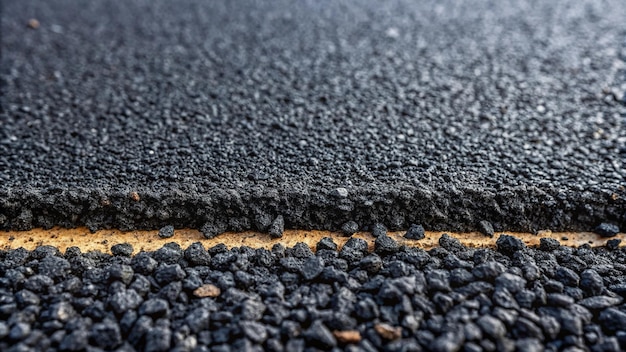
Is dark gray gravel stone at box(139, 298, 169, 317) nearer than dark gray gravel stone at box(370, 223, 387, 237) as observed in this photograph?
Yes

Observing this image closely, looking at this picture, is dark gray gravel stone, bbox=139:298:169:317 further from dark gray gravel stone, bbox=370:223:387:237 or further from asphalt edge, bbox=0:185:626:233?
dark gray gravel stone, bbox=370:223:387:237

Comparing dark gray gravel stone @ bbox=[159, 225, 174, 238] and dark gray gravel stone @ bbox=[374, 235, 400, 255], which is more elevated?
dark gray gravel stone @ bbox=[374, 235, 400, 255]

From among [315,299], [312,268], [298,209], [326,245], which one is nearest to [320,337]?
[315,299]

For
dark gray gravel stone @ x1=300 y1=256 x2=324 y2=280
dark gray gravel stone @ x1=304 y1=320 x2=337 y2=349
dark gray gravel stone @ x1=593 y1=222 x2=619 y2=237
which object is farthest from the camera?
dark gray gravel stone @ x1=593 y1=222 x2=619 y2=237

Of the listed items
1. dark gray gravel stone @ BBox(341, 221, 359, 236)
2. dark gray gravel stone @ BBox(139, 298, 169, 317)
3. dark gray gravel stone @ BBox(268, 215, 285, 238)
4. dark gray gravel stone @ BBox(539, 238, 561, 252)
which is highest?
dark gray gravel stone @ BBox(539, 238, 561, 252)

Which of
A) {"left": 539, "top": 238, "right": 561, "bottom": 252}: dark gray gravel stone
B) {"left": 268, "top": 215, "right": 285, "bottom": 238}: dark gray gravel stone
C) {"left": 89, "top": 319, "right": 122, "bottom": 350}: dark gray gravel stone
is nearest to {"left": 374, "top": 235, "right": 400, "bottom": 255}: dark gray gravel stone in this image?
{"left": 268, "top": 215, "right": 285, "bottom": 238}: dark gray gravel stone

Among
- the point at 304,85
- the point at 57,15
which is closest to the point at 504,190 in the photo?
the point at 304,85

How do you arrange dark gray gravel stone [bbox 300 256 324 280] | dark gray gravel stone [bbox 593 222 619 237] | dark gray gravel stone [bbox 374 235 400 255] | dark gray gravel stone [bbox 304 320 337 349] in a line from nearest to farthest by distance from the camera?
1. dark gray gravel stone [bbox 304 320 337 349]
2. dark gray gravel stone [bbox 300 256 324 280]
3. dark gray gravel stone [bbox 374 235 400 255]
4. dark gray gravel stone [bbox 593 222 619 237]

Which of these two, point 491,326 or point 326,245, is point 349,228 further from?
point 491,326
